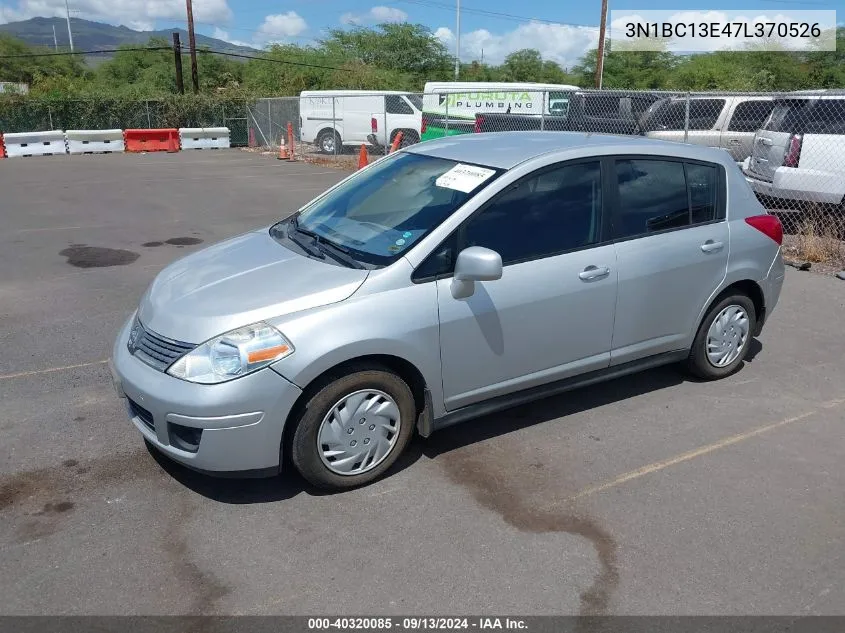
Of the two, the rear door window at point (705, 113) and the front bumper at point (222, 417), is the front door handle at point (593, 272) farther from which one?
the rear door window at point (705, 113)

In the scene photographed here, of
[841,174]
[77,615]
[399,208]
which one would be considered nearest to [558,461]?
[399,208]

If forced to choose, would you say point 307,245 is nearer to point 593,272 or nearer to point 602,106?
point 593,272

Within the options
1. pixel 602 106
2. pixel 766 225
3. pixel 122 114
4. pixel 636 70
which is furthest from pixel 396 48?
pixel 766 225

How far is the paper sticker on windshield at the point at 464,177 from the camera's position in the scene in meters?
4.05

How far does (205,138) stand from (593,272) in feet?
83.2

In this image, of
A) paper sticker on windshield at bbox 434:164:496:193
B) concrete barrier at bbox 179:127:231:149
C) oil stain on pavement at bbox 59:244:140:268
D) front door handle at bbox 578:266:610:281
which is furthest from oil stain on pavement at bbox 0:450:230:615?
concrete barrier at bbox 179:127:231:149

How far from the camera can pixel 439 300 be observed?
3766mm

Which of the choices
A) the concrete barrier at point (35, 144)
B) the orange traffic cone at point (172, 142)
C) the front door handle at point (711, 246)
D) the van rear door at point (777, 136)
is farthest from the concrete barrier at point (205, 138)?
the front door handle at point (711, 246)

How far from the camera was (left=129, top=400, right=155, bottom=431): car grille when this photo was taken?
11.8 ft

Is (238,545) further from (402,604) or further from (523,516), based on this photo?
(523,516)

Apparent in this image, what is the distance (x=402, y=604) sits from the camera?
2.97 meters

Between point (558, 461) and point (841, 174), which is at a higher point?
point (841, 174)

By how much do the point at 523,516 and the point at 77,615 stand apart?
1991 mm

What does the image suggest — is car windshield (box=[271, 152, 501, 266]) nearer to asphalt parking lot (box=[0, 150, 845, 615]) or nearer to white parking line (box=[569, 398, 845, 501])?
asphalt parking lot (box=[0, 150, 845, 615])
